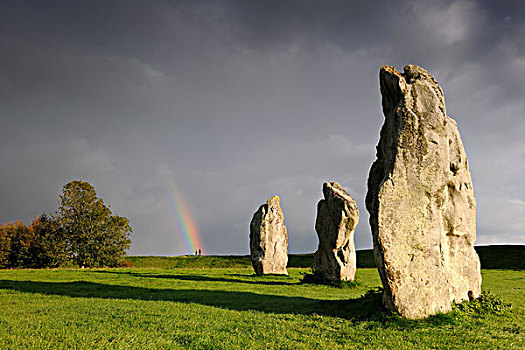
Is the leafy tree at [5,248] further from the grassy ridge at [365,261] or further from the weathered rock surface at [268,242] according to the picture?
the weathered rock surface at [268,242]

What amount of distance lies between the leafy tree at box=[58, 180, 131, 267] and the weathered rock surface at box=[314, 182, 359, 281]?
1200 inches

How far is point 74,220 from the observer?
43312mm

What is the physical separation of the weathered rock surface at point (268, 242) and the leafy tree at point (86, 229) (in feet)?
72.5

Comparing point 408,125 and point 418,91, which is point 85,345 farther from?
point 418,91

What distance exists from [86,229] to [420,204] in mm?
42033

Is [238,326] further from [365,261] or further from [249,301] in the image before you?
[365,261]

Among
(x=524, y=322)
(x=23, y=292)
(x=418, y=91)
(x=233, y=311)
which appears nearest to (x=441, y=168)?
(x=418, y=91)

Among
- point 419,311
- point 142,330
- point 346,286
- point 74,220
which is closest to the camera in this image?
point 142,330

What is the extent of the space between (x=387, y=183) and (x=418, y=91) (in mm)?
3441

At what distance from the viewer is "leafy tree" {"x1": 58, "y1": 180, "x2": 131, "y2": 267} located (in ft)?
141

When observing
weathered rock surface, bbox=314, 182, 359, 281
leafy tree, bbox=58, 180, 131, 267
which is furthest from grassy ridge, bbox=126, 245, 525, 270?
weathered rock surface, bbox=314, 182, 359, 281

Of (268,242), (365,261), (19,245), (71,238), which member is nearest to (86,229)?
(71,238)

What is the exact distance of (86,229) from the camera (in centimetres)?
4338

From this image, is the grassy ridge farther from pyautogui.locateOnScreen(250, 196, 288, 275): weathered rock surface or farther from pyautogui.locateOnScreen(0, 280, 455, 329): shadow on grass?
pyautogui.locateOnScreen(0, 280, 455, 329): shadow on grass
